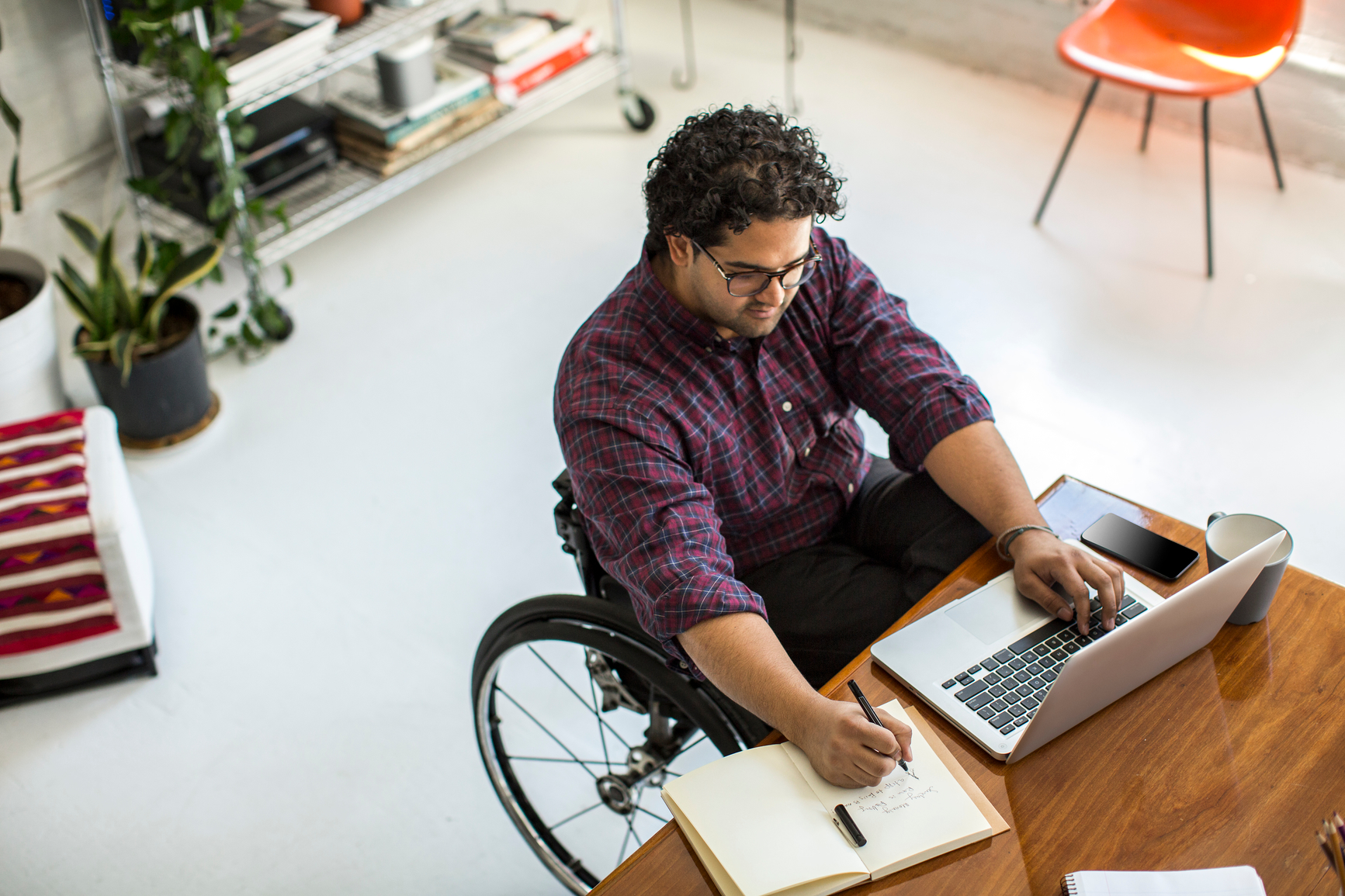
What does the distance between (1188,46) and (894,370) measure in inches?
76.4

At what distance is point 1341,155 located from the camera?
315cm

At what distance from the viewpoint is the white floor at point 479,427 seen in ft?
6.05

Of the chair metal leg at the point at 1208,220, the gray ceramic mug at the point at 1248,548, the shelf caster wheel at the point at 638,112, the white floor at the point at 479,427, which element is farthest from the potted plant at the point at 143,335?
the chair metal leg at the point at 1208,220

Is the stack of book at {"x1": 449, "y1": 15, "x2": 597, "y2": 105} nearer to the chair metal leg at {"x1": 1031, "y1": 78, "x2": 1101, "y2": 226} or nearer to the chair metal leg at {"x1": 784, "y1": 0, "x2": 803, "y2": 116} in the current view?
the chair metal leg at {"x1": 784, "y1": 0, "x2": 803, "y2": 116}

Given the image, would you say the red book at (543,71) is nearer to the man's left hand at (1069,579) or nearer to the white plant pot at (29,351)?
the white plant pot at (29,351)

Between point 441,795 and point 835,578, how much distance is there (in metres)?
0.85

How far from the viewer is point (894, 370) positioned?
4.84ft

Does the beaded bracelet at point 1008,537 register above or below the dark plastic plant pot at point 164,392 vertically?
above

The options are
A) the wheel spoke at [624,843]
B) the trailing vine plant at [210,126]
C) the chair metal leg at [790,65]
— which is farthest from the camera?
the chair metal leg at [790,65]

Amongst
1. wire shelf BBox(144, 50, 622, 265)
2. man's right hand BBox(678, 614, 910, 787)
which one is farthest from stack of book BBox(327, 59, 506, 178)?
man's right hand BBox(678, 614, 910, 787)

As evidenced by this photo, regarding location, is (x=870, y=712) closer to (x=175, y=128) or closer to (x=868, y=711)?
(x=868, y=711)

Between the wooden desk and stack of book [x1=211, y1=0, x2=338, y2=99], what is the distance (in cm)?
211

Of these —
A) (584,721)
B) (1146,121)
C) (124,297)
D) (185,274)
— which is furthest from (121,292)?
(1146,121)

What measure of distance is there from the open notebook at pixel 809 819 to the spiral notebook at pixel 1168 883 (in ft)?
0.27
